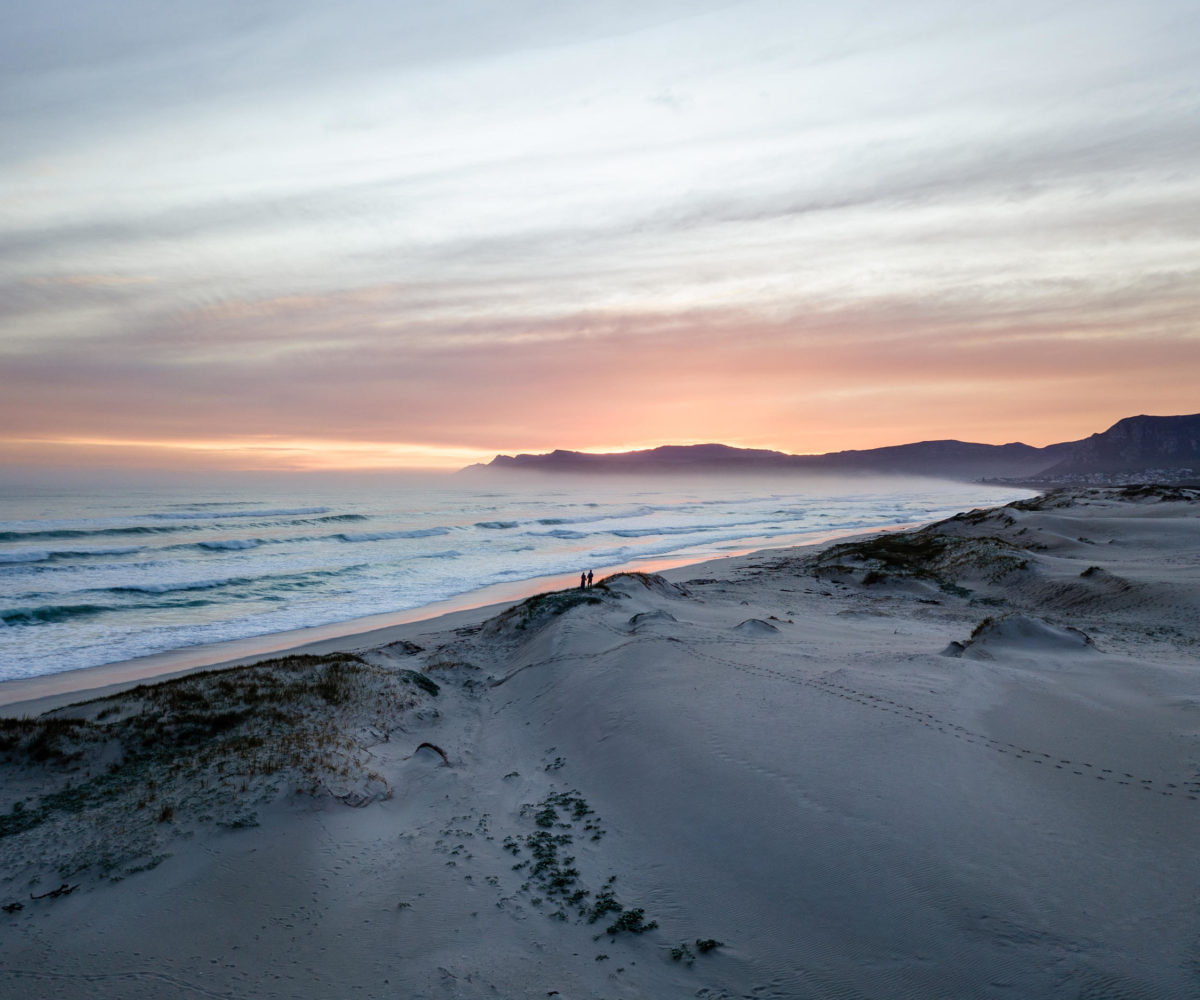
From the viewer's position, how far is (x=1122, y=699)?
8.86 metres

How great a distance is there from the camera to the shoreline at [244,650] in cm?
1503

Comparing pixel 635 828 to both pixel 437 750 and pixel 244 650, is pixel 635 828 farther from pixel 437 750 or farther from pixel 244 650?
pixel 244 650

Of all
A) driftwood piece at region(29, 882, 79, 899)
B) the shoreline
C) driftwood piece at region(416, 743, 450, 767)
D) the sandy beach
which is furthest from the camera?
the shoreline

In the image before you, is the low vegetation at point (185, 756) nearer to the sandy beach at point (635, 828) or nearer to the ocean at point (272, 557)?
the sandy beach at point (635, 828)

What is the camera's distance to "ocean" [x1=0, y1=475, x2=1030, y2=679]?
74.2 ft

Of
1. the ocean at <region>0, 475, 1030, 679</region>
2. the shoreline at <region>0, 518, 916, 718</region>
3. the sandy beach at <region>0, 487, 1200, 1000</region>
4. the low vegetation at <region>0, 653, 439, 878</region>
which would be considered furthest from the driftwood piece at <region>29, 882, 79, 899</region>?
the ocean at <region>0, 475, 1030, 679</region>

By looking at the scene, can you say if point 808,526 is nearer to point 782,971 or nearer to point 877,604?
point 877,604

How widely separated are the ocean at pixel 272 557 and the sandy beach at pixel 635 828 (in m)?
13.2

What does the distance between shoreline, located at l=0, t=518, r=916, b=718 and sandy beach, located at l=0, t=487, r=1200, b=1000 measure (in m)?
4.97

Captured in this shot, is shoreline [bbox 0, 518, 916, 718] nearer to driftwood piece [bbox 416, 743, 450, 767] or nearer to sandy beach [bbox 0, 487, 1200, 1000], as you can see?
sandy beach [bbox 0, 487, 1200, 1000]

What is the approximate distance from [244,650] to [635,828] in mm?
16674

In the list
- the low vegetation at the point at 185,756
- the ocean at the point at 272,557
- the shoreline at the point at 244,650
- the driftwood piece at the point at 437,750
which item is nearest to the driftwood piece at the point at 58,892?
the low vegetation at the point at 185,756

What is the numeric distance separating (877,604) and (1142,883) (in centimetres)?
1558

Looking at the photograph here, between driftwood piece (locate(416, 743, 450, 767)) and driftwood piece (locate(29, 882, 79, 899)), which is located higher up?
driftwood piece (locate(29, 882, 79, 899))
